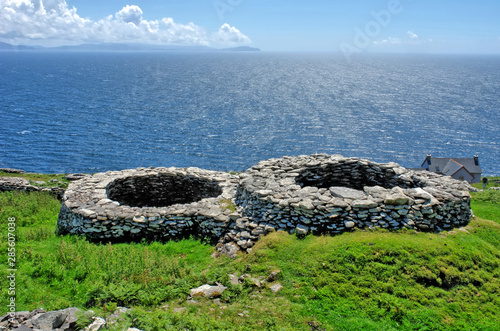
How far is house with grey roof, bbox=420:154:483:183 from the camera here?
7225 cm

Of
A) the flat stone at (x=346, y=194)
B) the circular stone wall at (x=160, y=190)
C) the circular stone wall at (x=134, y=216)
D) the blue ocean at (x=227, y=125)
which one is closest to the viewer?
the flat stone at (x=346, y=194)

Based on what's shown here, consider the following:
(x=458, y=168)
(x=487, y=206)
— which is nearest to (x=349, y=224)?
(x=487, y=206)

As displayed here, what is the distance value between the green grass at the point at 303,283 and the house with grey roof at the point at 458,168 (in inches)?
2552

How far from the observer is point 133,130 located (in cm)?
10000

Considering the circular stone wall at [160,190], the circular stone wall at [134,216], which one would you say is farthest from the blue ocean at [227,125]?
the circular stone wall at [134,216]

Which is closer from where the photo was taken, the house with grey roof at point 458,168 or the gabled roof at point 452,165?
the house with grey roof at point 458,168

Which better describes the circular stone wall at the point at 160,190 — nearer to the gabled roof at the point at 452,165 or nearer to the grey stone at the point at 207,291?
the grey stone at the point at 207,291

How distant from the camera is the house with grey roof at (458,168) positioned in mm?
72250

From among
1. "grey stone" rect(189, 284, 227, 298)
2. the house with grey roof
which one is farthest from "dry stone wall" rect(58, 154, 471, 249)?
the house with grey roof

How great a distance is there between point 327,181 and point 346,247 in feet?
27.8

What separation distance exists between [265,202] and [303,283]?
5.14 meters

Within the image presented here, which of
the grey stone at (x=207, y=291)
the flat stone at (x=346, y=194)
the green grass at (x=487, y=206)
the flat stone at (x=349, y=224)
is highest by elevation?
the flat stone at (x=346, y=194)

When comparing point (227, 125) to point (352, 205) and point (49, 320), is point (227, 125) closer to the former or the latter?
point (352, 205)

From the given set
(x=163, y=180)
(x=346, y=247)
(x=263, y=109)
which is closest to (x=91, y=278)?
(x=346, y=247)
